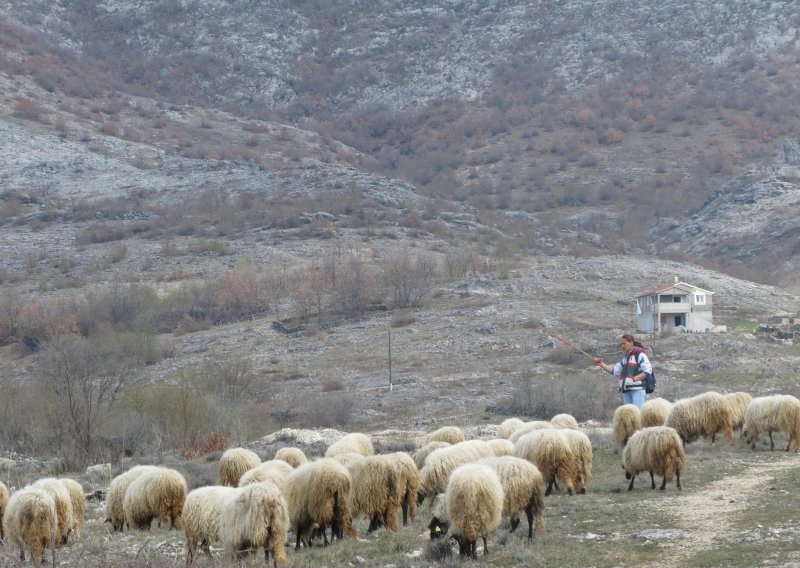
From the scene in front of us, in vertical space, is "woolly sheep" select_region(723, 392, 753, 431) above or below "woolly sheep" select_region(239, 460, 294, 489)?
above

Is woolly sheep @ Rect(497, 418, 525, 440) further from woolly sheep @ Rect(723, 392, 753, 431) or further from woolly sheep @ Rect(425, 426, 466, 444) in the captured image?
woolly sheep @ Rect(723, 392, 753, 431)

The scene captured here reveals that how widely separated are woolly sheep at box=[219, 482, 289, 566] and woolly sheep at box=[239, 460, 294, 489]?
2.00 m

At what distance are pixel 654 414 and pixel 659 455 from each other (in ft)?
17.8

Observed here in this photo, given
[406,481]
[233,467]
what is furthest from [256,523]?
[233,467]

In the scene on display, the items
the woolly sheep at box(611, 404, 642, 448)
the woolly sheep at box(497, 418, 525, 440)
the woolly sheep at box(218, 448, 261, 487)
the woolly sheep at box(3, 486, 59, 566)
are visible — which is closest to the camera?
the woolly sheep at box(3, 486, 59, 566)

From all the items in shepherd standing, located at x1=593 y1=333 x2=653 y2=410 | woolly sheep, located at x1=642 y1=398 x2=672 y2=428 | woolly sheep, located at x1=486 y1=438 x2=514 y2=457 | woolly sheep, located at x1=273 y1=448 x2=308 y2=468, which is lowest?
woolly sheep, located at x1=273 y1=448 x2=308 y2=468

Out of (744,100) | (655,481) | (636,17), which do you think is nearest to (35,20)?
(636,17)

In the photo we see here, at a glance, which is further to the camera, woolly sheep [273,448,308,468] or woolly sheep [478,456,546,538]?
woolly sheep [273,448,308,468]

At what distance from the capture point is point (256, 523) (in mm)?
12086

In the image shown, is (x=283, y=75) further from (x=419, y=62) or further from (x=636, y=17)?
(x=636, y=17)

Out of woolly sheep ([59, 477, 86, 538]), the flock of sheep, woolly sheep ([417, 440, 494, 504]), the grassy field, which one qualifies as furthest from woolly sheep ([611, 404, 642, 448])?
woolly sheep ([59, 477, 86, 538])

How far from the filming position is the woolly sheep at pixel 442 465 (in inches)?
611

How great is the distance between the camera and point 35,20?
147 meters

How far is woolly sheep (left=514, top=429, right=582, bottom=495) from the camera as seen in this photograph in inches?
615
